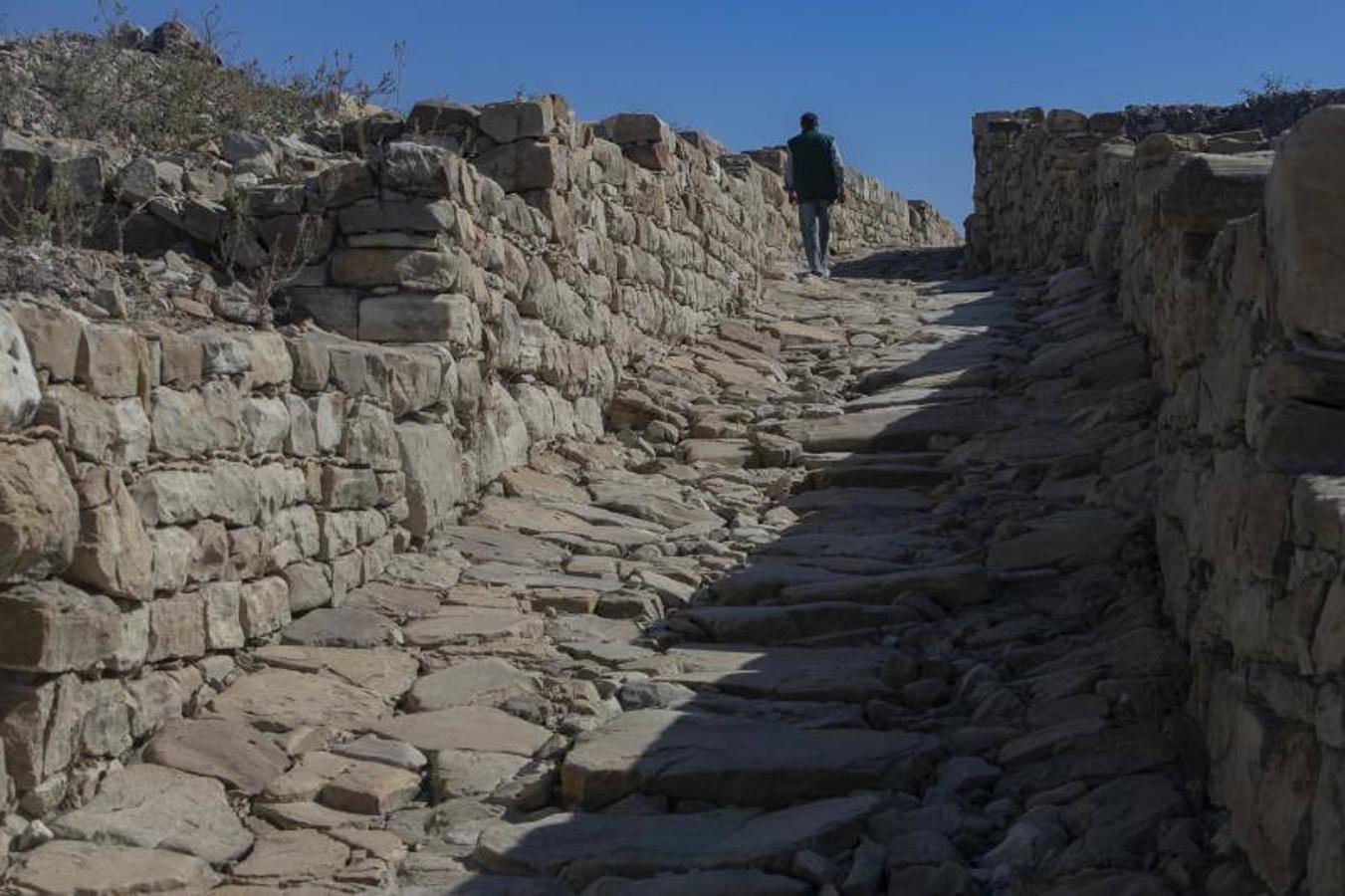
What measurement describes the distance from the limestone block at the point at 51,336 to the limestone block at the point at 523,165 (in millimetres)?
4488

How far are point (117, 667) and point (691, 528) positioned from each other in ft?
11.2

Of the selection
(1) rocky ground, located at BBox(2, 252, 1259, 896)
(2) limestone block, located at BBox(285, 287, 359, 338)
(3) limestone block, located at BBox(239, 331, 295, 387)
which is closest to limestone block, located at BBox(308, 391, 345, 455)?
(3) limestone block, located at BBox(239, 331, 295, 387)

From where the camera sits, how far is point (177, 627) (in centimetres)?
466

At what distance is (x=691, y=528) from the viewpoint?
731 cm

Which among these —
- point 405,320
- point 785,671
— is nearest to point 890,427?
point 405,320

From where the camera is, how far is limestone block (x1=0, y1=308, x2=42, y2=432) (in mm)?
3830

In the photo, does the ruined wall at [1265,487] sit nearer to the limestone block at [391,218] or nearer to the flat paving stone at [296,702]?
the flat paving stone at [296,702]

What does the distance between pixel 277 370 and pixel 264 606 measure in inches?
33.4

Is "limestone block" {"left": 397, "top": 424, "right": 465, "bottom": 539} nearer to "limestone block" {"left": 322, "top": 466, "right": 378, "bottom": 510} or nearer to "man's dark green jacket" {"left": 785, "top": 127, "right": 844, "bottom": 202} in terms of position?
"limestone block" {"left": 322, "top": 466, "right": 378, "bottom": 510}

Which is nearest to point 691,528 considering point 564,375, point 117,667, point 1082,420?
point 564,375

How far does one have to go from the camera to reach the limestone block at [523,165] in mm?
8547

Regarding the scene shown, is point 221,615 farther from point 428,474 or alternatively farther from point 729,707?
point 428,474

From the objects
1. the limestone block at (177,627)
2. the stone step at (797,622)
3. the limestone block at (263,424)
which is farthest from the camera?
the stone step at (797,622)

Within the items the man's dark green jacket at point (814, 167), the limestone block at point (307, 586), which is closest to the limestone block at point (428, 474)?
the limestone block at point (307, 586)
